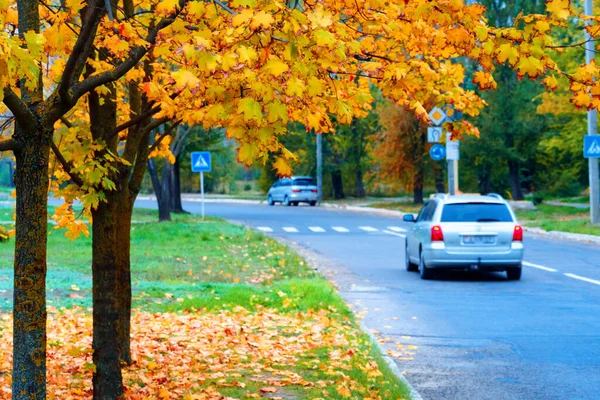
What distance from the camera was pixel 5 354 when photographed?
9414 millimetres

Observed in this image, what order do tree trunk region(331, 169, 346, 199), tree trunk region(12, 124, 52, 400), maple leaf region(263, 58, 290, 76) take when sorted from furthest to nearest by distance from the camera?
1. tree trunk region(331, 169, 346, 199)
2. tree trunk region(12, 124, 52, 400)
3. maple leaf region(263, 58, 290, 76)

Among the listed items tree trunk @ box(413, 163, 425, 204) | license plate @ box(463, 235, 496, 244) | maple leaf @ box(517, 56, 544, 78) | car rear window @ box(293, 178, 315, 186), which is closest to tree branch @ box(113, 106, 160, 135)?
maple leaf @ box(517, 56, 544, 78)

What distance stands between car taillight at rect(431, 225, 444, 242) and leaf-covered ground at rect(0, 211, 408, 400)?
87.0 inches

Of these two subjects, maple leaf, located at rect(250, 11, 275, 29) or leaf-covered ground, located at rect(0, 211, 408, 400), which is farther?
leaf-covered ground, located at rect(0, 211, 408, 400)

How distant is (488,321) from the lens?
1226cm

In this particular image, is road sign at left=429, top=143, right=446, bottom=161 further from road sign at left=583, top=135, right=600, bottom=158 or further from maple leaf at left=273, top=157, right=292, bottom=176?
maple leaf at left=273, top=157, right=292, bottom=176

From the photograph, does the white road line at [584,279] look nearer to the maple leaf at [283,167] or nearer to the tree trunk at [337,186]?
the maple leaf at [283,167]

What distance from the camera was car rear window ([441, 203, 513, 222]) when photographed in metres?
17.4

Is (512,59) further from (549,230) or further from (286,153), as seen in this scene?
(549,230)

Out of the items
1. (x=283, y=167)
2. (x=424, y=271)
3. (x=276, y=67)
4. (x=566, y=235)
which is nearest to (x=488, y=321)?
(x=424, y=271)

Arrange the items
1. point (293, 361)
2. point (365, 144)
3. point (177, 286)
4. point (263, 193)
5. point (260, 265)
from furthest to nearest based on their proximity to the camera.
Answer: point (263, 193), point (365, 144), point (260, 265), point (177, 286), point (293, 361)

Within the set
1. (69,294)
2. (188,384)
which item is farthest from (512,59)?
(69,294)

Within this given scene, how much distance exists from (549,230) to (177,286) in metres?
17.6

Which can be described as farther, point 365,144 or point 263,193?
point 263,193
